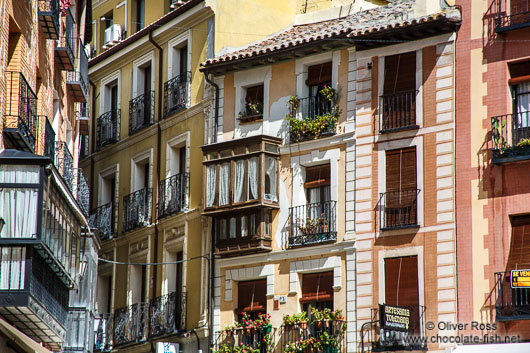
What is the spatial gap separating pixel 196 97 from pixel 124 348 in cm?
845

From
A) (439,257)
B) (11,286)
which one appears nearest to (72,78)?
(439,257)

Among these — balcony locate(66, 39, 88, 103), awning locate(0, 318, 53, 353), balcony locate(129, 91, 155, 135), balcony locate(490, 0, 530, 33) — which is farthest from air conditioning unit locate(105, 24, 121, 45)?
awning locate(0, 318, 53, 353)

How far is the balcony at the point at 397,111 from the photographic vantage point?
3516 cm

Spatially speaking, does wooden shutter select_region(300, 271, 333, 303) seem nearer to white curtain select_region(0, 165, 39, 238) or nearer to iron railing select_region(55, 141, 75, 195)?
iron railing select_region(55, 141, 75, 195)

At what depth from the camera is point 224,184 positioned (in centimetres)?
3822

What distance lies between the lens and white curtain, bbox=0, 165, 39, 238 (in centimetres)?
2275

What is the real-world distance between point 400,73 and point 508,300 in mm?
7171

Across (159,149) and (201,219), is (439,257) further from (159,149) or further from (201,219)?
(159,149)

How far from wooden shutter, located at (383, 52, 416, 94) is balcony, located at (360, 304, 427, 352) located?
6085 millimetres

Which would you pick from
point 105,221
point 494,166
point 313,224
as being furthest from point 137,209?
point 494,166

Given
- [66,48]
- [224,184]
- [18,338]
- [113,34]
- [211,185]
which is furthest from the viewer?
[113,34]

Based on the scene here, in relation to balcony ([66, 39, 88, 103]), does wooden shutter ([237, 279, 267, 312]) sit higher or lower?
lower

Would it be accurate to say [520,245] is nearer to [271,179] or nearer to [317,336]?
[317,336]

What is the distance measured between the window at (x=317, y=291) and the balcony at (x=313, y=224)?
98 cm
